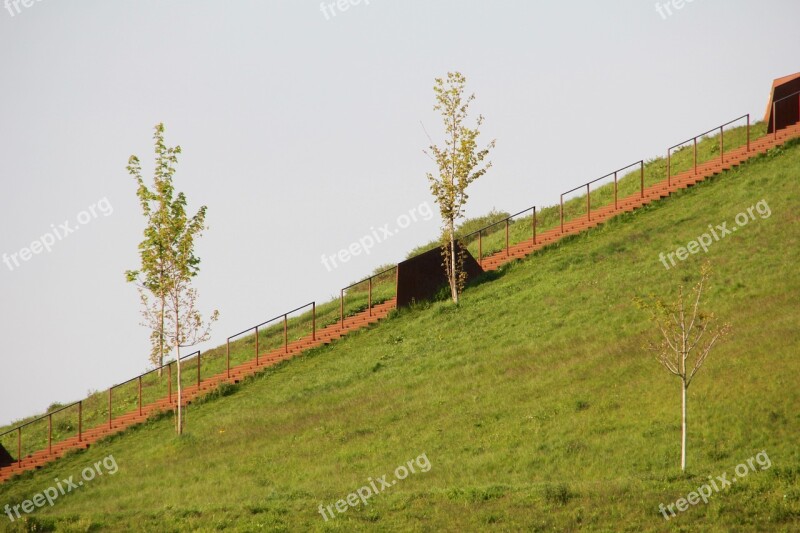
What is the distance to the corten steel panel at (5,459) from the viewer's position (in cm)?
3341

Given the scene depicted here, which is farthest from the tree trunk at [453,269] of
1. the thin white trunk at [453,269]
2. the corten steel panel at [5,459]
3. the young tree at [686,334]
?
the corten steel panel at [5,459]

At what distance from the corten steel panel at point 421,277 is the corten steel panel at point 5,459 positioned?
45.1 feet

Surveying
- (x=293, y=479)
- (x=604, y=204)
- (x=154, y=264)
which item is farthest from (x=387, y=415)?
(x=604, y=204)

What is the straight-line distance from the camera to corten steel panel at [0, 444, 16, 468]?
33.4 metres

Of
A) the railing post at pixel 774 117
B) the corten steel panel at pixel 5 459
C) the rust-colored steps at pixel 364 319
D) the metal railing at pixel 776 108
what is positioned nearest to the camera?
the corten steel panel at pixel 5 459

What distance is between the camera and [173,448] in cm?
3027

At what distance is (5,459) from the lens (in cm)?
3356

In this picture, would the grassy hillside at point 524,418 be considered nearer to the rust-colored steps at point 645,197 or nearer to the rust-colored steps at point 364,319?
the rust-colored steps at point 364,319

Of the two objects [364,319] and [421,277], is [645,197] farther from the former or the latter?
[364,319]

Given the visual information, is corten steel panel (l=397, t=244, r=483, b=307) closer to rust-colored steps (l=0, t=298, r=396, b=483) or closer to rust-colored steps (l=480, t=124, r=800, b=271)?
rust-colored steps (l=0, t=298, r=396, b=483)

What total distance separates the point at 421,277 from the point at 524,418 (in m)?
13.0

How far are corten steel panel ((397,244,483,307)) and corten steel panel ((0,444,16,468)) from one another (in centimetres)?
1375

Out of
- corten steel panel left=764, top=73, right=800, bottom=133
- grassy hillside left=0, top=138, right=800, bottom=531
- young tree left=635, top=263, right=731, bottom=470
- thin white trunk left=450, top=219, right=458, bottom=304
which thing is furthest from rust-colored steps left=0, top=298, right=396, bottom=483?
corten steel panel left=764, top=73, right=800, bottom=133

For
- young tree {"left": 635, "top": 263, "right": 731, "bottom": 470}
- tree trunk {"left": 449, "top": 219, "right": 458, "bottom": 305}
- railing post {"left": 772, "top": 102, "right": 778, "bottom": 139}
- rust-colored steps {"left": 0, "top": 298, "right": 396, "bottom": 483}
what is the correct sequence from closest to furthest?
young tree {"left": 635, "top": 263, "right": 731, "bottom": 470} < rust-colored steps {"left": 0, "top": 298, "right": 396, "bottom": 483} < tree trunk {"left": 449, "top": 219, "right": 458, "bottom": 305} < railing post {"left": 772, "top": 102, "right": 778, "bottom": 139}
